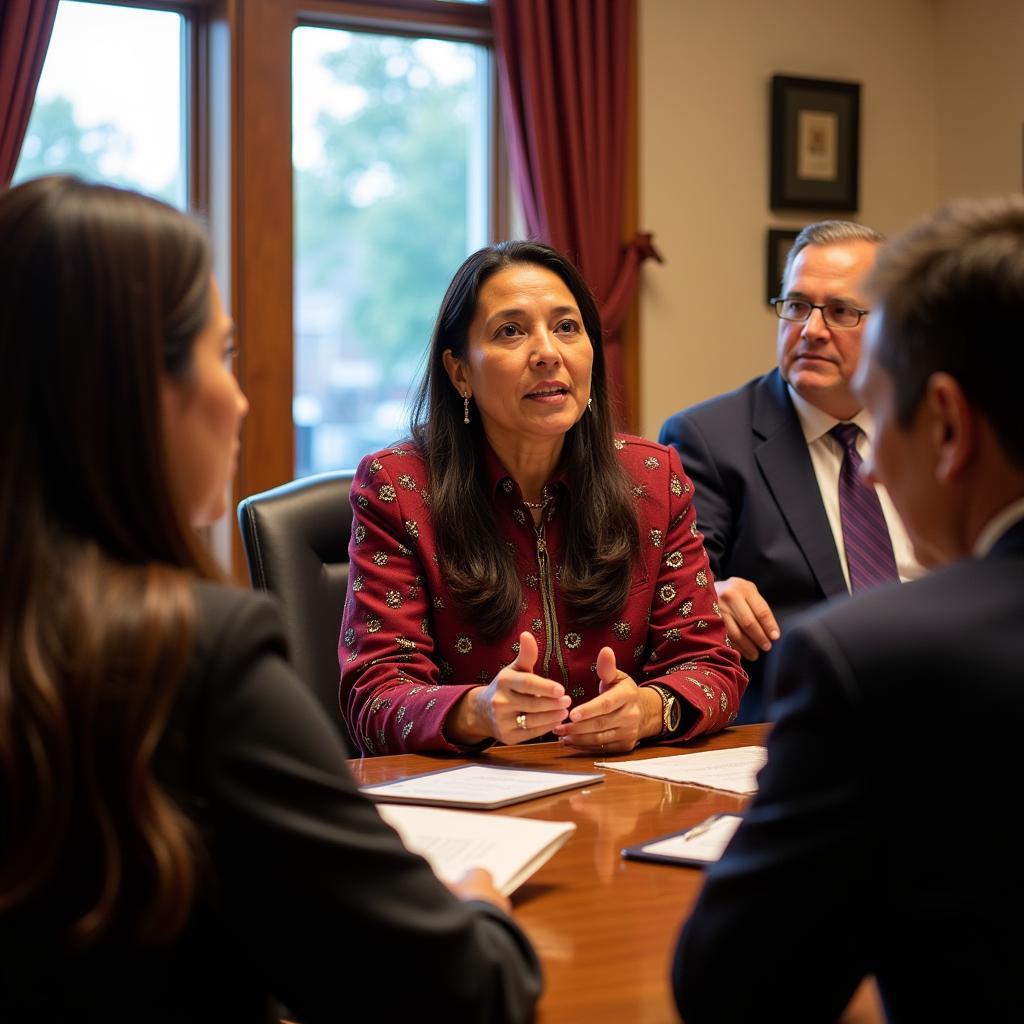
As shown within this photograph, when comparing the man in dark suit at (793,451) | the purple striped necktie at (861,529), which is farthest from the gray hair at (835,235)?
the purple striped necktie at (861,529)

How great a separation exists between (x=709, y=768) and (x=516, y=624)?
0.50m

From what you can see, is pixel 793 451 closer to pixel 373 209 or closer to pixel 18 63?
pixel 373 209

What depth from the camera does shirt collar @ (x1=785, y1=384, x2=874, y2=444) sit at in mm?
2869

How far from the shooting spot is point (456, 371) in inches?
96.8

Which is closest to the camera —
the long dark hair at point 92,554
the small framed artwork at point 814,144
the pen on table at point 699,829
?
the long dark hair at point 92,554

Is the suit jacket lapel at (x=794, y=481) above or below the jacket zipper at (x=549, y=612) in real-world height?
above

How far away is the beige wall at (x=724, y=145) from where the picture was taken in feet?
15.3

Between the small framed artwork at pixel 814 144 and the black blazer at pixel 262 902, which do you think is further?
the small framed artwork at pixel 814 144

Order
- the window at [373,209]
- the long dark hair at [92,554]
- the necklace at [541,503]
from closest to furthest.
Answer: the long dark hair at [92,554], the necklace at [541,503], the window at [373,209]

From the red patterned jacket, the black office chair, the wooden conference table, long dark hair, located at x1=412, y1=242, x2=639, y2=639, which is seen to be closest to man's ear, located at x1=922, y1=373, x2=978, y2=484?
the wooden conference table

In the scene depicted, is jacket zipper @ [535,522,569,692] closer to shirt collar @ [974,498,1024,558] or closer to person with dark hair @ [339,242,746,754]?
person with dark hair @ [339,242,746,754]

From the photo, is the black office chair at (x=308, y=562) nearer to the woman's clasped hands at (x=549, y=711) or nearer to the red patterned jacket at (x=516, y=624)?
the red patterned jacket at (x=516, y=624)

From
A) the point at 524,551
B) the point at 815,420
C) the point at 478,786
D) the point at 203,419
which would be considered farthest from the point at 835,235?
the point at 203,419

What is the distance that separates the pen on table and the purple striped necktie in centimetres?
131
